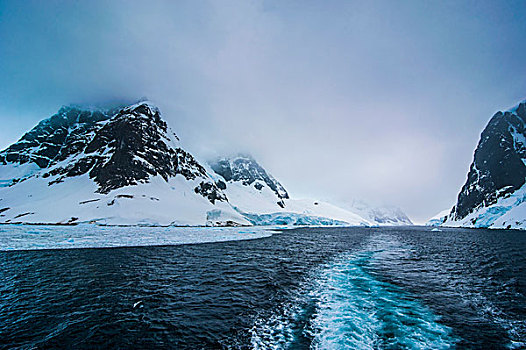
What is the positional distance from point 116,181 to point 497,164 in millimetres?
218661

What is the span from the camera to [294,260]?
2520 centimetres

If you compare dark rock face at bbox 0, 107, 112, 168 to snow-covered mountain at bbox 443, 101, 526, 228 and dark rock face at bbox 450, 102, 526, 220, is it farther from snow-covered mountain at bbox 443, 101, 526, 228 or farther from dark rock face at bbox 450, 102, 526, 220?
dark rock face at bbox 450, 102, 526, 220

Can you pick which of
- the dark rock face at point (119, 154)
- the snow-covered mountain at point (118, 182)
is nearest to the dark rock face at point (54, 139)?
the dark rock face at point (119, 154)

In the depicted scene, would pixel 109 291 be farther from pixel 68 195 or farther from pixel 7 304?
pixel 68 195

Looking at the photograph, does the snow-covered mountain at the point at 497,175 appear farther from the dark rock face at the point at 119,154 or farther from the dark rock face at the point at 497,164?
the dark rock face at the point at 119,154

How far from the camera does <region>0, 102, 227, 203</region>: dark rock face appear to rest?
11094 centimetres

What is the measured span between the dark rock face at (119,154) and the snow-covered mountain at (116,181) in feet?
1.43

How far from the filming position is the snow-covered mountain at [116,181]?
8262cm

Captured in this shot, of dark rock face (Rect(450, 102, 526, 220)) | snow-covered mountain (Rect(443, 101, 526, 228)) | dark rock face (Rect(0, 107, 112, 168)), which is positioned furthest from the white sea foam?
dark rock face (Rect(450, 102, 526, 220))

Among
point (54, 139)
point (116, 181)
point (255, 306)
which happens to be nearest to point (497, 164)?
point (255, 306)

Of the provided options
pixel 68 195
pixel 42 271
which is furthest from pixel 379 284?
pixel 68 195

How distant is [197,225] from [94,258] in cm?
6652

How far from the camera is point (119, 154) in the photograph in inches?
4535

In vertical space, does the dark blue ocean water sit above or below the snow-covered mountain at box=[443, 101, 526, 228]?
below
